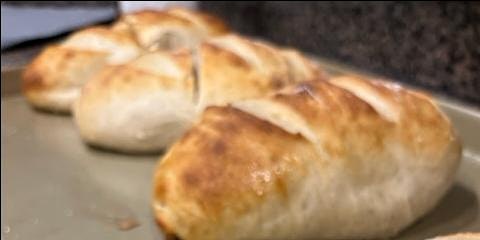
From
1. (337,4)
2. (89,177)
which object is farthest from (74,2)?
(89,177)

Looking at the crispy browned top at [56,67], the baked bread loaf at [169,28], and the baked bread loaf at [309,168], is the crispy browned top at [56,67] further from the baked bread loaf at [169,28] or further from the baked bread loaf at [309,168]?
the baked bread loaf at [309,168]

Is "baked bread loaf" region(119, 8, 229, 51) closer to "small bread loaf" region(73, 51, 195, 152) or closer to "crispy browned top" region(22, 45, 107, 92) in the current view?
"crispy browned top" region(22, 45, 107, 92)

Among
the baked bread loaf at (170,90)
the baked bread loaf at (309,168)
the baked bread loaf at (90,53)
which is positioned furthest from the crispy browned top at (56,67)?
the baked bread loaf at (309,168)

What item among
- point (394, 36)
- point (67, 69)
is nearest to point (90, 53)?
point (67, 69)

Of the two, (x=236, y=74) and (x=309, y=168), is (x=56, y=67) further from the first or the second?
(x=309, y=168)

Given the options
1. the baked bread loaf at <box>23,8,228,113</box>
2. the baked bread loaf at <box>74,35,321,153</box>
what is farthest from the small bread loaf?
the baked bread loaf at <box>23,8,228,113</box>

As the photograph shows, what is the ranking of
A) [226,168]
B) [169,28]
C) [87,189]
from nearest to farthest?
[226,168], [87,189], [169,28]
